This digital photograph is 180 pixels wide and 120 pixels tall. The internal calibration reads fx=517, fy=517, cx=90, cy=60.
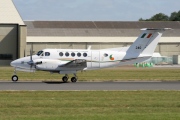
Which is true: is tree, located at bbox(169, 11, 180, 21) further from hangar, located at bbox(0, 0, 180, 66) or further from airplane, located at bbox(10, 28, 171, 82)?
airplane, located at bbox(10, 28, 171, 82)

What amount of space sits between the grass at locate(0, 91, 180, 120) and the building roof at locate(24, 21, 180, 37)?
72.4 m

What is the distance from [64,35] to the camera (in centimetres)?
9838

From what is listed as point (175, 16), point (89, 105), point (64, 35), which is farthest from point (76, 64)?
point (175, 16)

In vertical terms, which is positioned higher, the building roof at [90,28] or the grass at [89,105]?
the building roof at [90,28]

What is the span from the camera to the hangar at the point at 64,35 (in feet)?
296

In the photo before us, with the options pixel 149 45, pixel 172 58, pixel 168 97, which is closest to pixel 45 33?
pixel 172 58

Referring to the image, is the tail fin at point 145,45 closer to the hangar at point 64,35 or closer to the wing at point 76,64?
the wing at point 76,64

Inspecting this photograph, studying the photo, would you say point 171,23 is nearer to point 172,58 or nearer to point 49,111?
point 172,58

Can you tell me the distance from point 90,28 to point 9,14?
19563 mm

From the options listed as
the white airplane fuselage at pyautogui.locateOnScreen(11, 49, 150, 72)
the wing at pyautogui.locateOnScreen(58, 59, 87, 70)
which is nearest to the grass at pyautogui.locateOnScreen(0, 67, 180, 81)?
the white airplane fuselage at pyautogui.locateOnScreen(11, 49, 150, 72)

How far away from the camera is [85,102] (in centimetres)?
2248

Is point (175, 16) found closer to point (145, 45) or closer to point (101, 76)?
point (101, 76)

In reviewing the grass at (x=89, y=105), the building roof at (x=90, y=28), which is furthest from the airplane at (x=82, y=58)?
the building roof at (x=90, y=28)

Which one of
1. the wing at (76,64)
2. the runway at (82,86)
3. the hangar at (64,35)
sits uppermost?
the hangar at (64,35)
